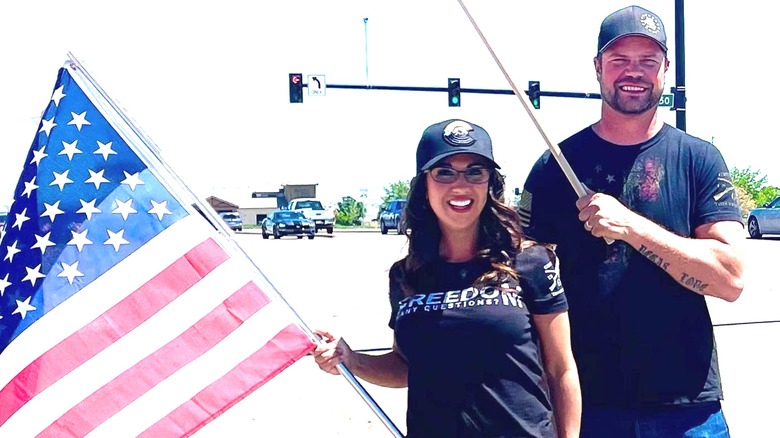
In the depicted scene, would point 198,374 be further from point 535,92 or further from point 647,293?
point 535,92

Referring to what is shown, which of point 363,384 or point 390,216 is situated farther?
point 390,216

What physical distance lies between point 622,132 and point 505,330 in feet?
2.54

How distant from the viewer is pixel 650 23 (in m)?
2.70

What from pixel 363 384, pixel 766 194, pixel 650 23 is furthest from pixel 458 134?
pixel 766 194

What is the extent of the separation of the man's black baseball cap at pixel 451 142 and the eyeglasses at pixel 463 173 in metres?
0.03

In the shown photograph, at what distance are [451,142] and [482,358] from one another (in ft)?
2.10

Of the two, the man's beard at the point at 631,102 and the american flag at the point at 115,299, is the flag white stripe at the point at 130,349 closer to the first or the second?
the american flag at the point at 115,299

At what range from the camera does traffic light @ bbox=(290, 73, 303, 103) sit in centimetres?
2506

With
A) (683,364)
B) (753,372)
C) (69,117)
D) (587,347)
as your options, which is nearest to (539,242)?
(587,347)

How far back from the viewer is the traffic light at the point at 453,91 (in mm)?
24859

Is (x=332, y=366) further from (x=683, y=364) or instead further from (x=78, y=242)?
(x=683, y=364)

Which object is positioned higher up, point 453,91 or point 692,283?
point 453,91

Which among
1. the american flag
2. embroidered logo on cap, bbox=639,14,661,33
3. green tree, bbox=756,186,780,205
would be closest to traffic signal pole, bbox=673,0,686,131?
embroidered logo on cap, bbox=639,14,661,33

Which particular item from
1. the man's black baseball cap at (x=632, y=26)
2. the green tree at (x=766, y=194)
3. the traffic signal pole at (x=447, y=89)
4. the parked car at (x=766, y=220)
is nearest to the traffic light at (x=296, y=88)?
the traffic signal pole at (x=447, y=89)
